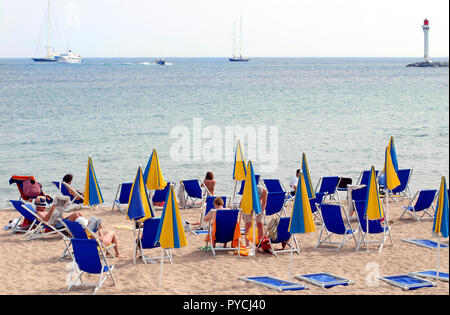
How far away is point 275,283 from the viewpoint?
7.17 meters

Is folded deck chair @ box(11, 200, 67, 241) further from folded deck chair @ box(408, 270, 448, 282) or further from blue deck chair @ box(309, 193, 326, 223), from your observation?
folded deck chair @ box(408, 270, 448, 282)

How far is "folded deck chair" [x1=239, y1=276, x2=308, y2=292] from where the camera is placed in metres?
6.97

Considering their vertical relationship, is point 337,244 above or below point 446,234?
below

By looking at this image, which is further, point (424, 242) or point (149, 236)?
point (424, 242)

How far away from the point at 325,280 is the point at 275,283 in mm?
586

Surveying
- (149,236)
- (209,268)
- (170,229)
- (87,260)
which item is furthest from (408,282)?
(87,260)

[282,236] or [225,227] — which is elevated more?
[225,227]

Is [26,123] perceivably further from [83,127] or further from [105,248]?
[105,248]

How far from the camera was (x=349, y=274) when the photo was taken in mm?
7719

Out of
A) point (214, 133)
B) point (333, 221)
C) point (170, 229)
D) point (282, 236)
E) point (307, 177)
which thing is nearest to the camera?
point (170, 229)

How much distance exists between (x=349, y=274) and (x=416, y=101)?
47.1 m

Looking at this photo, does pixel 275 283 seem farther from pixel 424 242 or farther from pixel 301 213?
pixel 424 242

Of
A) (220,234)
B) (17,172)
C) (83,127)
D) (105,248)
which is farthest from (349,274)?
(83,127)
